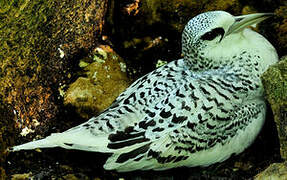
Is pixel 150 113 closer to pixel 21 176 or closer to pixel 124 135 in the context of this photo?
pixel 124 135

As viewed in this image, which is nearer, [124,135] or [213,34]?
[124,135]

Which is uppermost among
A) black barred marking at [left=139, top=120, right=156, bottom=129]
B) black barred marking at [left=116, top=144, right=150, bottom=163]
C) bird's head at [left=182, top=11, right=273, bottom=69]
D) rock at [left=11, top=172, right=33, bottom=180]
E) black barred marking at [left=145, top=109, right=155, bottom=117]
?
bird's head at [left=182, top=11, right=273, bottom=69]

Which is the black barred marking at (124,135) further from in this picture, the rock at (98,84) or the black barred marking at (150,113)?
the rock at (98,84)

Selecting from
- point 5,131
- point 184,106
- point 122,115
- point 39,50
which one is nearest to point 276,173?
point 184,106

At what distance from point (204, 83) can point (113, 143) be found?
1044mm

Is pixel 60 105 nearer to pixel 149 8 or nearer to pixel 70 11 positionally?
pixel 70 11

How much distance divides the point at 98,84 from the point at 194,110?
161 centimetres

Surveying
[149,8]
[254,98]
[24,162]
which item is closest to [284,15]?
[254,98]

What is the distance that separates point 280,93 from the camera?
4.27 m

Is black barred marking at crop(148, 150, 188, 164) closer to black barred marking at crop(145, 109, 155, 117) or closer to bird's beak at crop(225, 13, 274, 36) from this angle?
black barred marking at crop(145, 109, 155, 117)

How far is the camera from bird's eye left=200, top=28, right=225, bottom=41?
15.1 ft

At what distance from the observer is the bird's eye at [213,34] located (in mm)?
4609

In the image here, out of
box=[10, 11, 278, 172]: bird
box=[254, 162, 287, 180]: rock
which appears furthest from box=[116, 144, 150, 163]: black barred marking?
box=[254, 162, 287, 180]: rock

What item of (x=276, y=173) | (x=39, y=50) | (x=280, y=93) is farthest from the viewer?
(x=39, y=50)
